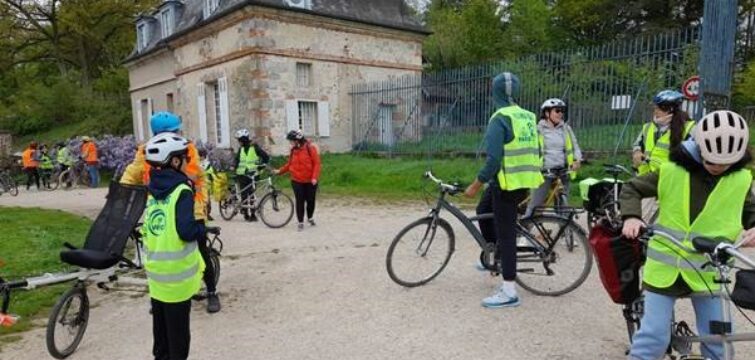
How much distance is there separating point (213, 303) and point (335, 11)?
1727 centimetres

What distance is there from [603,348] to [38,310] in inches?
203

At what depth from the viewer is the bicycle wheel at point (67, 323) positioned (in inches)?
160

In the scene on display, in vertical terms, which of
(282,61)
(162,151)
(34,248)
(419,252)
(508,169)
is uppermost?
(282,61)

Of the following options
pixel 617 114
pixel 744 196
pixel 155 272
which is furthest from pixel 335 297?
pixel 617 114

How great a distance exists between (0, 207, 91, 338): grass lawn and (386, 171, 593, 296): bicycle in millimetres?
3548

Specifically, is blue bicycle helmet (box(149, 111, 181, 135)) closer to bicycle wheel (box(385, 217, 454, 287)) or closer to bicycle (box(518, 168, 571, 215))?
bicycle wheel (box(385, 217, 454, 287))

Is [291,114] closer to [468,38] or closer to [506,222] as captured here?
[506,222]

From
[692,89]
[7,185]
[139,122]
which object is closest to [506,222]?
[692,89]

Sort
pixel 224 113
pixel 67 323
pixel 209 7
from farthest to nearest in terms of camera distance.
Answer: pixel 209 7 → pixel 224 113 → pixel 67 323

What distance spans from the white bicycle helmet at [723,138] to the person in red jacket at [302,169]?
6.92m

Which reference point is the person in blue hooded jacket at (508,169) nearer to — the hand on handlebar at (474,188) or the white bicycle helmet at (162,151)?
the hand on handlebar at (474,188)

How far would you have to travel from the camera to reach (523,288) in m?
5.21

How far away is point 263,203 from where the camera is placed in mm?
9930

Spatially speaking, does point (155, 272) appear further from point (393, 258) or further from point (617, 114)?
point (617, 114)
